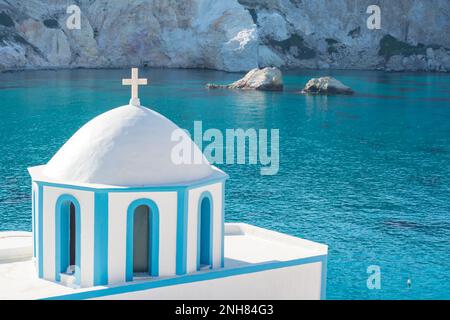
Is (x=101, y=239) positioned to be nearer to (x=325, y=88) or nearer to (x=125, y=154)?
(x=125, y=154)

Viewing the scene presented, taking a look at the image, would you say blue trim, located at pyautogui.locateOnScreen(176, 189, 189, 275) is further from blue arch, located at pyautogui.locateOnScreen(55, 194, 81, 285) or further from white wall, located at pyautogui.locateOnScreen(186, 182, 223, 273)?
blue arch, located at pyautogui.locateOnScreen(55, 194, 81, 285)

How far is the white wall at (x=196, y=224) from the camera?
53.2 ft

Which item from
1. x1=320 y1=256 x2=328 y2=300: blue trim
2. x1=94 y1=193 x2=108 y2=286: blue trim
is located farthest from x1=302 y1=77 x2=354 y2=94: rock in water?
x1=94 y1=193 x2=108 y2=286: blue trim

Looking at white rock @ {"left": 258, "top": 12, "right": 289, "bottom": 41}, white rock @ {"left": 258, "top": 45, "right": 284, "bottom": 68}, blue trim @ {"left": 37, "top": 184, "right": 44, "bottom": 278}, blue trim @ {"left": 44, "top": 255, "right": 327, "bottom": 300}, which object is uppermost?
white rock @ {"left": 258, "top": 12, "right": 289, "bottom": 41}

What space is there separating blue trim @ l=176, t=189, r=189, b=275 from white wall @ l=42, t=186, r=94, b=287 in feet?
5.30

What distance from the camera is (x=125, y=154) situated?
51.7 feet

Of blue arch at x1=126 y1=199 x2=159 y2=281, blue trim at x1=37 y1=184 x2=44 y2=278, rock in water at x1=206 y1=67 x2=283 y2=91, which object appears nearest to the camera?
blue arch at x1=126 y1=199 x2=159 y2=281

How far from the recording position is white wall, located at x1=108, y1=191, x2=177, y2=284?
1553 cm

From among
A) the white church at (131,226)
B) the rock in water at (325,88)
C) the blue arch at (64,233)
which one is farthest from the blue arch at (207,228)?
the rock in water at (325,88)

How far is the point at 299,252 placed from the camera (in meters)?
18.0

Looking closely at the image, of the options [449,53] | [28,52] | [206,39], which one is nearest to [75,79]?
[28,52]

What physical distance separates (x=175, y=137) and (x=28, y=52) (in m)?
97.9

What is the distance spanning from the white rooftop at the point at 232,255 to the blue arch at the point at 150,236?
0.28 meters

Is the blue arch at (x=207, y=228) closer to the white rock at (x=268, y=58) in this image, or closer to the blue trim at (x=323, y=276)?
the blue trim at (x=323, y=276)
